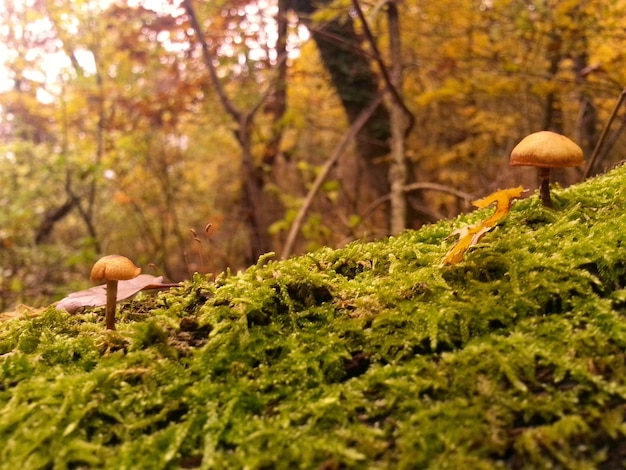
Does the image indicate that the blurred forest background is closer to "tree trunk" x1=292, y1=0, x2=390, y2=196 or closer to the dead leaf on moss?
"tree trunk" x1=292, y1=0, x2=390, y2=196

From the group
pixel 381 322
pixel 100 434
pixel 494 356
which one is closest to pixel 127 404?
pixel 100 434

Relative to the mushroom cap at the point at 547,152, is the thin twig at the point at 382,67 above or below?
above

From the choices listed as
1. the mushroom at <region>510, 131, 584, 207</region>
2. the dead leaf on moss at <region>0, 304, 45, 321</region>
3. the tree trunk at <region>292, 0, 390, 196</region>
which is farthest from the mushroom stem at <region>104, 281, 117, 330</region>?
the tree trunk at <region>292, 0, 390, 196</region>

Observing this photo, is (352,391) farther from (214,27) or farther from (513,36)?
(214,27)

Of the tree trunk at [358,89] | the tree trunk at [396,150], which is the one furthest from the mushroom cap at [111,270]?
the tree trunk at [358,89]

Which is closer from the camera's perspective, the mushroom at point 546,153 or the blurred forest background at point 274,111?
the mushroom at point 546,153

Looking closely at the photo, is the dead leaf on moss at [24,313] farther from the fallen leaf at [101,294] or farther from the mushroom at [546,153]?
the mushroom at [546,153]
